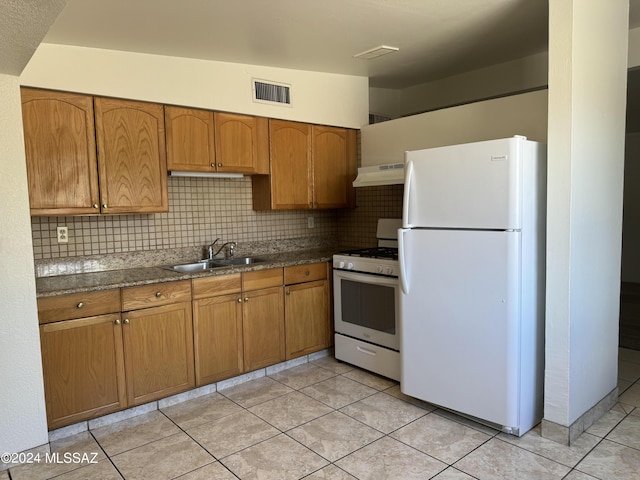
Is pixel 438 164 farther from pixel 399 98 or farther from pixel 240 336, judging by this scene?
pixel 399 98

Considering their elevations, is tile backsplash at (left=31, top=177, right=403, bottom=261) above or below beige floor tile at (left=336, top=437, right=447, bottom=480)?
above

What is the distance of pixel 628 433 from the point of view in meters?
2.50

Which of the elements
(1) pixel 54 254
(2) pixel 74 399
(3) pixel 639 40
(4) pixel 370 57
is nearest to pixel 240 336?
(2) pixel 74 399

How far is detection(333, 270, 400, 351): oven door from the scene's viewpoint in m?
3.21

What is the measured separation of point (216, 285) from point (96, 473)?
1.28 m

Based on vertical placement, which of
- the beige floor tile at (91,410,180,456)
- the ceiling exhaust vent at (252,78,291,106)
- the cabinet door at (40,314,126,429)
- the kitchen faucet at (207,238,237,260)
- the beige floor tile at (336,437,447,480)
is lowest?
the beige floor tile at (336,437,447,480)

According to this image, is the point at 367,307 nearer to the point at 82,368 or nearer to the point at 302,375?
the point at 302,375

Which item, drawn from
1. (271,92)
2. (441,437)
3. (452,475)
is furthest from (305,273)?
(452,475)

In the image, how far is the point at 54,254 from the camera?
297 centimetres

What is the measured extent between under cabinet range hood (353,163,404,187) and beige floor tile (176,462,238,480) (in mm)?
2208

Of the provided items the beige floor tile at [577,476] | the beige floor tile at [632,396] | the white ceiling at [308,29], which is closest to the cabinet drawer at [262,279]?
the white ceiling at [308,29]

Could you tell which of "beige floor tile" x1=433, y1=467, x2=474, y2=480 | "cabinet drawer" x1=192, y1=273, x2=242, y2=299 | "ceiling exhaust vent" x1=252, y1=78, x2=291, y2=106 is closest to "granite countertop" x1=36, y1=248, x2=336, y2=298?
"cabinet drawer" x1=192, y1=273, x2=242, y2=299

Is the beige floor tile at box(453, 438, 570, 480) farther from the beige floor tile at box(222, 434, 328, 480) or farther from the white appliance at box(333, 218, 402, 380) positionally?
the white appliance at box(333, 218, 402, 380)

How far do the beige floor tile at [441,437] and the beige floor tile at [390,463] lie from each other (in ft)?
0.23
